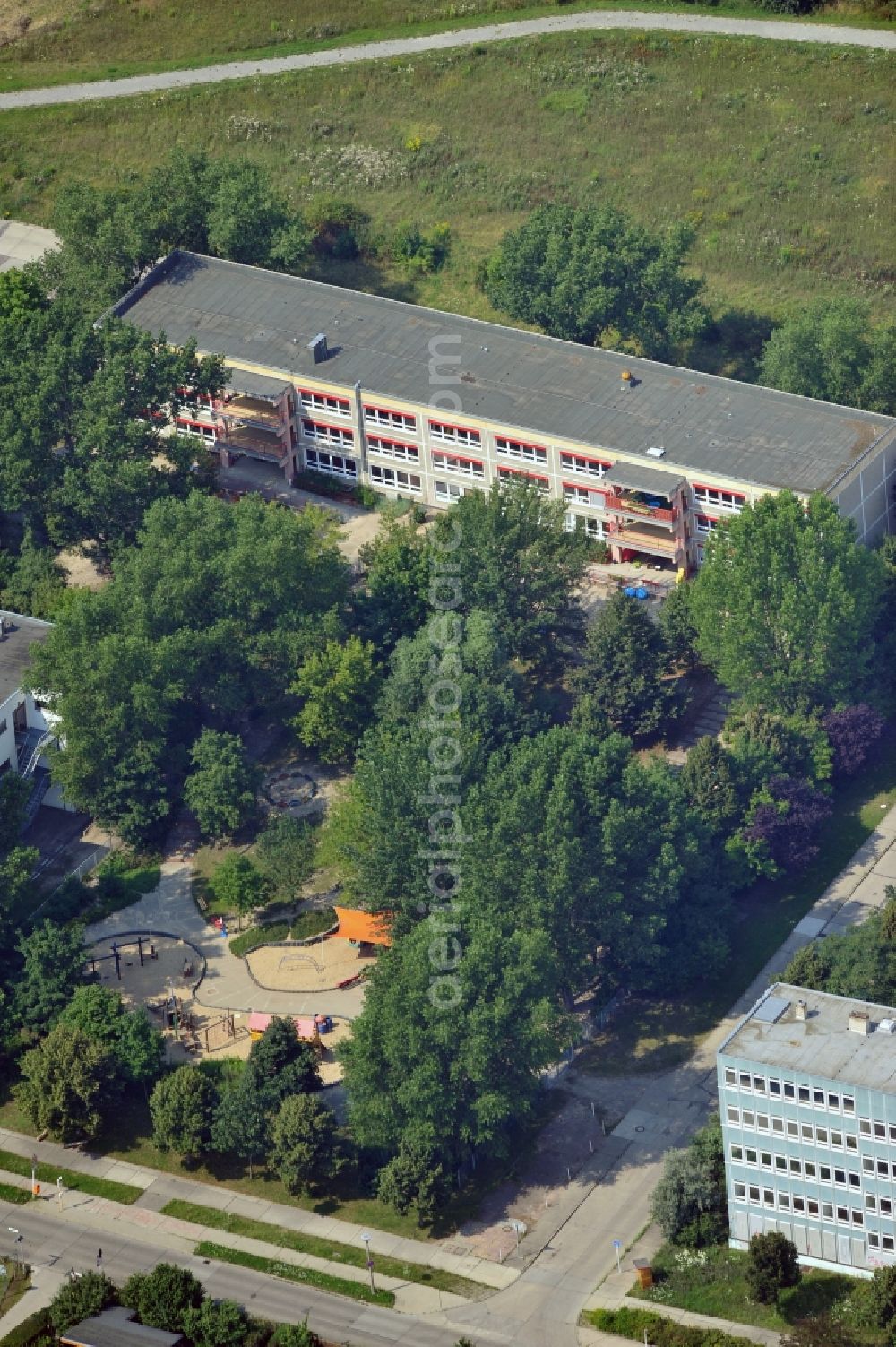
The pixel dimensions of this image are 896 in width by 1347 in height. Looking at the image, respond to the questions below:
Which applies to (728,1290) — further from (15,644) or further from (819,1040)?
(15,644)

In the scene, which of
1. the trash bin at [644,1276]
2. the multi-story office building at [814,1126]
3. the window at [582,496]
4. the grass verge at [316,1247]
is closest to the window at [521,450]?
the window at [582,496]

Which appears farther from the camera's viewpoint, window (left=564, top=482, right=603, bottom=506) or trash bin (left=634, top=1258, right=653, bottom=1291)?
window (left=564, top=482, right=603, bottom=506)

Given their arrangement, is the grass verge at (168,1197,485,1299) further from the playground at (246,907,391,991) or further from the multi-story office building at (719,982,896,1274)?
the playground at (246,907,391,991)

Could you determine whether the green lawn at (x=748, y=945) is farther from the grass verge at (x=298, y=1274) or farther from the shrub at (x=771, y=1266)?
the grass verge at (x=298, y=1274)

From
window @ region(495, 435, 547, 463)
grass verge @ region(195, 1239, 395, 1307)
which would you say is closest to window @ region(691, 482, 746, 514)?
window @ region(495, 435, 547, 463)

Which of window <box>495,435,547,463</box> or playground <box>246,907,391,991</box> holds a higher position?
window <box>495,435,547,463</box>

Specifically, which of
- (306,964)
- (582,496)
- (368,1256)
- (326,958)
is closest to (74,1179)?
(368,1256)
